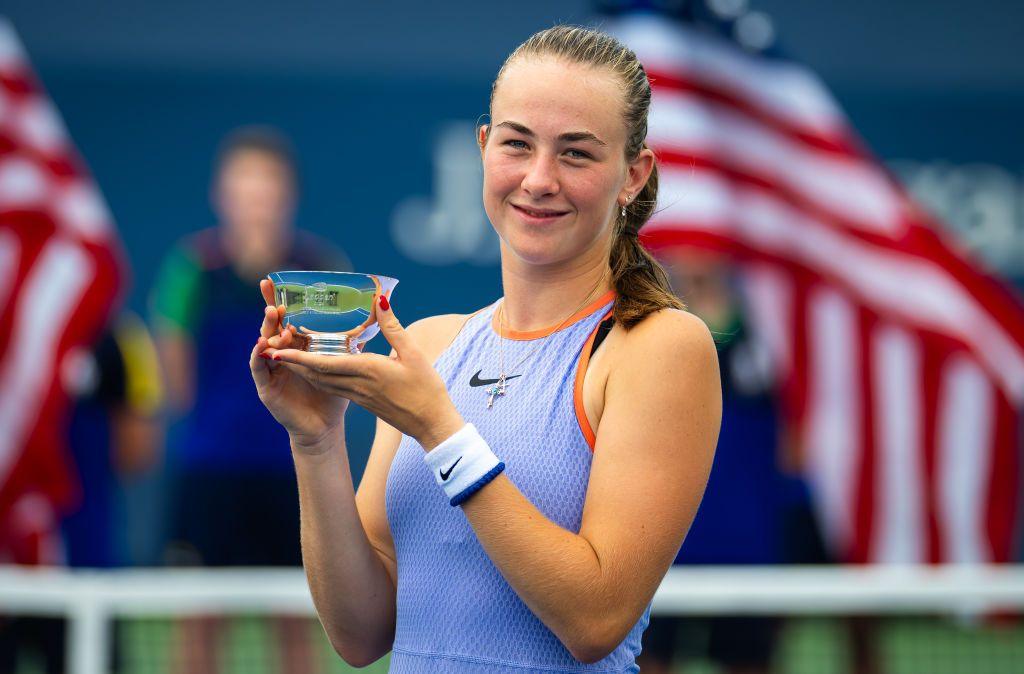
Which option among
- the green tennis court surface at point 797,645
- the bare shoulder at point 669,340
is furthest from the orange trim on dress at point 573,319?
the green tennis court surface at point 797,645

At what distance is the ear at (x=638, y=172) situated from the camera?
6.21 ft

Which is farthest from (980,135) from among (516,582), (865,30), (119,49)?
(516,582)

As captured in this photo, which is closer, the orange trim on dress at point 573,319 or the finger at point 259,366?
the finger at point 259,366

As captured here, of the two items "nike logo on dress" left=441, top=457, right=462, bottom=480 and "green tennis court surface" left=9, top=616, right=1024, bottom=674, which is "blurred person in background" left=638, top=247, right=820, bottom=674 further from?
"nike logo on dress" left=441, top=457, right=462, bottom=480

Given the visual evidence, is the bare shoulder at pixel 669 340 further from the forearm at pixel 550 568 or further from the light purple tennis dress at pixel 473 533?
the forearm at pixel 550 568

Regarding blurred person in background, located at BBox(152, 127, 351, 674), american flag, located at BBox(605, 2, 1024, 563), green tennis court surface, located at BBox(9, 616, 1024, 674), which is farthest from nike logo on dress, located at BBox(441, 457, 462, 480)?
american flag, located at BBox(605, 2, 1024, 563)

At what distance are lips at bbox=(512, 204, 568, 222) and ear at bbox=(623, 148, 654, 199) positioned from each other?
0.43 ft

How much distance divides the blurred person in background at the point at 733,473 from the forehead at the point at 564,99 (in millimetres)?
3578

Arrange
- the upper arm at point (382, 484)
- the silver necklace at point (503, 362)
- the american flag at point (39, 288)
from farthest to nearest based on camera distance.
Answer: the american flag at point (39, 288)
the upper arm at point (382, 484)
the silver necklace at point (503, 362)

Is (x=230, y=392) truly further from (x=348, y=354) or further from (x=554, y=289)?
(x=348, y=354)

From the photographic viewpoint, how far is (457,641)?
1.80 metres

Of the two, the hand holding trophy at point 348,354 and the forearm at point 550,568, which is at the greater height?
the hand holding trophy at point 348,354

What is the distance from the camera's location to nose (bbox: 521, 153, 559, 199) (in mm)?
1770

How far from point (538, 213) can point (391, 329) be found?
0.30m
